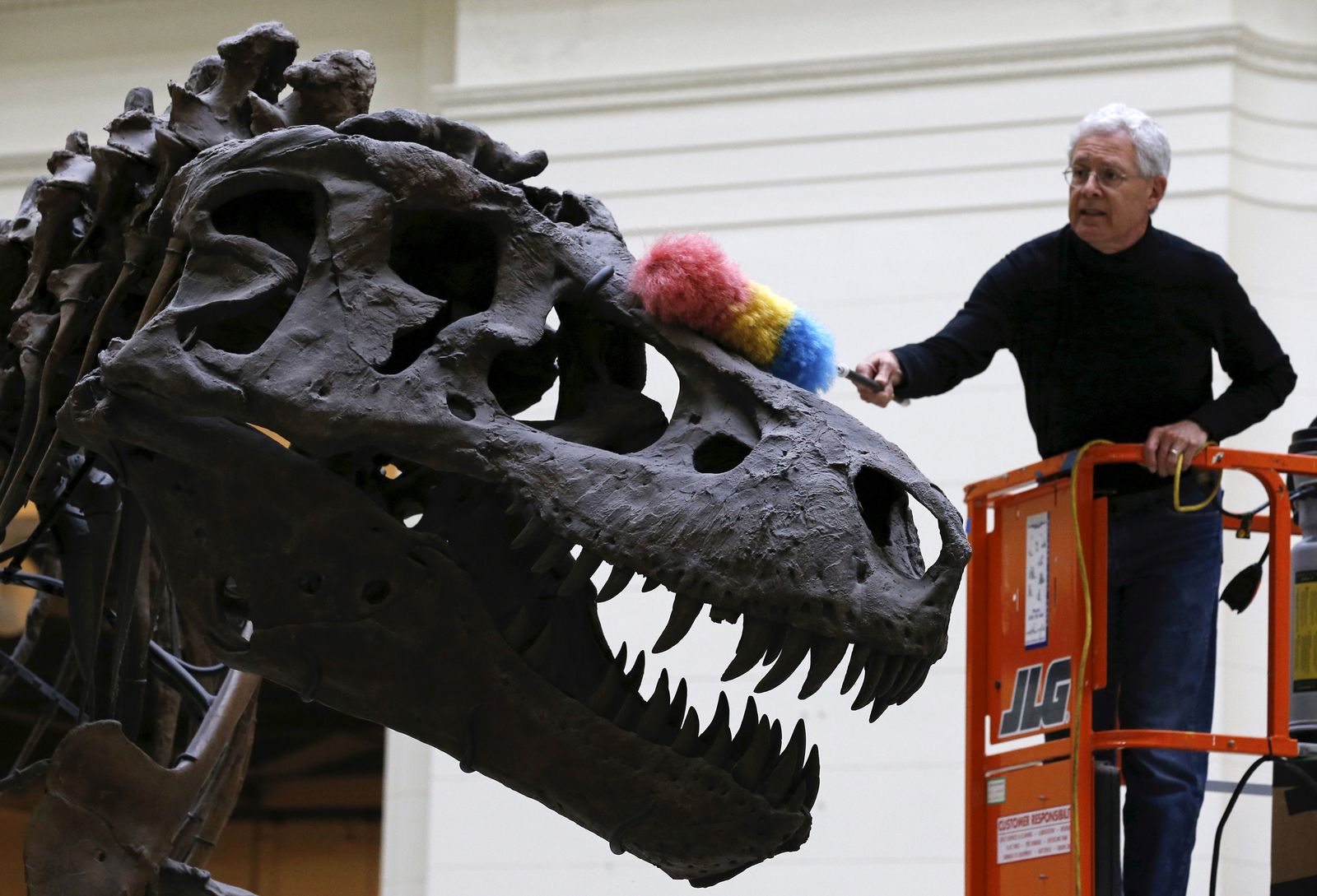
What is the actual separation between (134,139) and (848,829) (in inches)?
206

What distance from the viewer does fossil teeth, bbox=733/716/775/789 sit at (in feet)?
9.43

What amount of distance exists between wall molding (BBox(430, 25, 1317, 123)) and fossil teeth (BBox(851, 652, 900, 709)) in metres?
6.30

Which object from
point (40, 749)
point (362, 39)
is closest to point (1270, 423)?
point (362, 39)

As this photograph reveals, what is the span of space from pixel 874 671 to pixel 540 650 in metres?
0.58

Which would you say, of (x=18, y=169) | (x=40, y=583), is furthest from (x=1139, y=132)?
(x=18, y=169)

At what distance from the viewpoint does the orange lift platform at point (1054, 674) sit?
4031 millimetres

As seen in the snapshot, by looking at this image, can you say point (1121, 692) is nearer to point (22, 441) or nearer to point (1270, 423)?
point (22, 441)

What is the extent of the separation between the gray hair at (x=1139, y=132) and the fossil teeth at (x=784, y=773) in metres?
2.06

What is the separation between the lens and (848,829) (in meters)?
7.99

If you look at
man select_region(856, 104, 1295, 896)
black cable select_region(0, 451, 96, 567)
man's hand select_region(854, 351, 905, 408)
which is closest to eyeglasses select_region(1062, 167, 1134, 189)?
man select_region(856, 104, 1295, 896)

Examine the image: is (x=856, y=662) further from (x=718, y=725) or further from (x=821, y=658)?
(x=718, y=725)

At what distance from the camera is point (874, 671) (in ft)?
8.88

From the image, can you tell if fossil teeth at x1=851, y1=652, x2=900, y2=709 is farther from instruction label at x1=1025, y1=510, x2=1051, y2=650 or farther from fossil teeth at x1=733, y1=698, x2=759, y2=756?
instruction label at x1=1025, y1=510, x2=1051, y2=650

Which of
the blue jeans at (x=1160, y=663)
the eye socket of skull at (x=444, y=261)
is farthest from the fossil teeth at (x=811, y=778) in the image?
the blue jeans at (x=1160, y=663)
